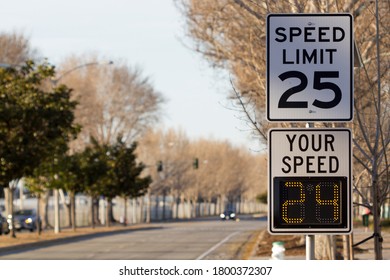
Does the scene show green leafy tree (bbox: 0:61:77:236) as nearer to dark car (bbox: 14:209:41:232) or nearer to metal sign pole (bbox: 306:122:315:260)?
dark car (bbox: 14:209:41:232)

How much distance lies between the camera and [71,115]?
45.3 meters

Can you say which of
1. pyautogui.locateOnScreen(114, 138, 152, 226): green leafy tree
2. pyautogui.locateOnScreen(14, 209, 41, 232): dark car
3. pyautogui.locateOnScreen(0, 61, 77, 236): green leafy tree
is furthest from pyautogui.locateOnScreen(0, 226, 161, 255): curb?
pyautogui.locateOnScreen(114, 138, 152, 226): green leafy tree

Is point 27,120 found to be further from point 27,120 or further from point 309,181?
point 309,181

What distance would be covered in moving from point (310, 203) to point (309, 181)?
0.68ft

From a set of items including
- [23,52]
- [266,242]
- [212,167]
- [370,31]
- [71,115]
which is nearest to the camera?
→ [370,31]

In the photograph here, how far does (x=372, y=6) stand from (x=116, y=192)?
55945 millimetres

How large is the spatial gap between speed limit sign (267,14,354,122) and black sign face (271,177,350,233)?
0.57 metres

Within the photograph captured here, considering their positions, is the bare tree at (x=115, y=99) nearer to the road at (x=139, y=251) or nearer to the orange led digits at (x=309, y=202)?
the road at (x=139, y=251)

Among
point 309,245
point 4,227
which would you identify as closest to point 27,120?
point 4,227

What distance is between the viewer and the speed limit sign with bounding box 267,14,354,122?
8.58 metres

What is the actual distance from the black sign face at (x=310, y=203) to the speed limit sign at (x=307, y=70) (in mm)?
570

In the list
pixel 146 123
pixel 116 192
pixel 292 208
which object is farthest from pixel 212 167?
pixel 292 208

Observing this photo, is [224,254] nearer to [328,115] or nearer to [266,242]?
[266,242]

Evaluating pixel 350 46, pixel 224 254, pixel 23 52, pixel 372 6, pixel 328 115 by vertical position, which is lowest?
pixel 224 254
